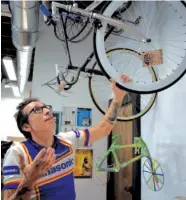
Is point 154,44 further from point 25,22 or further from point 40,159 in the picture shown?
point 40,159

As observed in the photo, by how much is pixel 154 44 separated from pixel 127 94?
0.89m

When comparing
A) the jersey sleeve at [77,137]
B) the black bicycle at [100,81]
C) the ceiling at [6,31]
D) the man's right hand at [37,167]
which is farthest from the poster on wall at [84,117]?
the man's right hand at [37,167]

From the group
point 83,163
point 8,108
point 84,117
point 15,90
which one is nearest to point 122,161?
point 83,163

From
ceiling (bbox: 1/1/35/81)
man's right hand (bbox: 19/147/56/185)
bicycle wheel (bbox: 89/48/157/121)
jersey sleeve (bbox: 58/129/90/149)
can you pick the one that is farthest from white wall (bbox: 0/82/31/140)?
man's right hand (bbox: 19/147/56/185)

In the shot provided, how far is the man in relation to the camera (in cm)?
118

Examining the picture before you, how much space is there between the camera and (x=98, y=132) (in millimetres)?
1866

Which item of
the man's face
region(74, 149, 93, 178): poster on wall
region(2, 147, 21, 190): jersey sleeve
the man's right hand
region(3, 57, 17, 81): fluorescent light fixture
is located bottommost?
region(74, 149, 93, 178): poster on wall

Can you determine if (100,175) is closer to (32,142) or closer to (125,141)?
(125,141)

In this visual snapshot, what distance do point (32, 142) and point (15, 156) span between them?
0.18m

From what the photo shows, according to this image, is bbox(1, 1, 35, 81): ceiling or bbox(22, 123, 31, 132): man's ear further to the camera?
bbox(1, 1, 35, 81): ceiling

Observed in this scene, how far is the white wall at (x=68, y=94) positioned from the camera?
372cm

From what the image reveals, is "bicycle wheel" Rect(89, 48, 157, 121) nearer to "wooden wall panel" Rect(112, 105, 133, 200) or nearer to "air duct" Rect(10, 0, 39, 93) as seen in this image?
"wooden wall panel" Rect(112, 105, 133, 200)

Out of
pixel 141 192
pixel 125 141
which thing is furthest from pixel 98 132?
pixel 125 141

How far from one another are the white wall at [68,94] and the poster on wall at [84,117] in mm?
66
